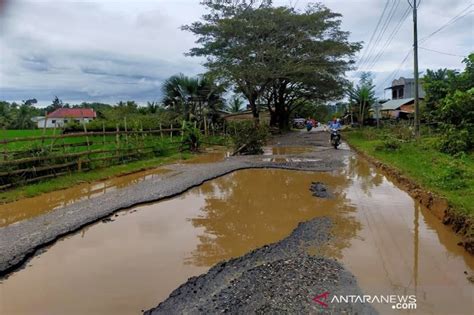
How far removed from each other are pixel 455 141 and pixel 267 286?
36.5 feet

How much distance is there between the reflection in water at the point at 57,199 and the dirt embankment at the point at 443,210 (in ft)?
22.3

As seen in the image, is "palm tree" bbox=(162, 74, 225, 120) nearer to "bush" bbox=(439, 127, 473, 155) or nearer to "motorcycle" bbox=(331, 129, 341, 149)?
"motorcycle" bbox=(331, 129, 341, 149)

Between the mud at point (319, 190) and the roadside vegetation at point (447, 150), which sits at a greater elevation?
the roadside vegetation at point (447, 150)

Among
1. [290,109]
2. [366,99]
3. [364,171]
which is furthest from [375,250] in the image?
[290,109]

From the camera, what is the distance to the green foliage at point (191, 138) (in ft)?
59.3

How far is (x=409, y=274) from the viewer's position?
159 inches

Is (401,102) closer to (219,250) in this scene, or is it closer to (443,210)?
(443,210)

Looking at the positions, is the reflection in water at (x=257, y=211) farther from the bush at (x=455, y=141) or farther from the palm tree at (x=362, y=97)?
the palm tree at (x=362, y=97)

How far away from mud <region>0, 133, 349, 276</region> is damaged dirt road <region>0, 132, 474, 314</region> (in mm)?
28

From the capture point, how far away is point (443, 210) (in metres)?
6.13

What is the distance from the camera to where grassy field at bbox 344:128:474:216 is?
21.3ft

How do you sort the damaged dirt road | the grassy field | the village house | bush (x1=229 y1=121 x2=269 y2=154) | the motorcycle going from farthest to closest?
1. the village house
2. the motorcycle
3. bush (x1=229 y1=121 x2=269 y2=154)
4. the grassy field
5. the damaged dirt road

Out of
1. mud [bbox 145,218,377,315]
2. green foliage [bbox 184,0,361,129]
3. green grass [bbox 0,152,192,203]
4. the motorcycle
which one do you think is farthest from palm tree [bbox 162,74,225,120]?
mud [bbox 145,218,377,315]

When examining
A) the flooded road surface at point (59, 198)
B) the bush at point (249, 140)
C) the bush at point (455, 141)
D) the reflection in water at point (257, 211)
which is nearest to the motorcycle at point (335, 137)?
the bush at point (249, 140)
